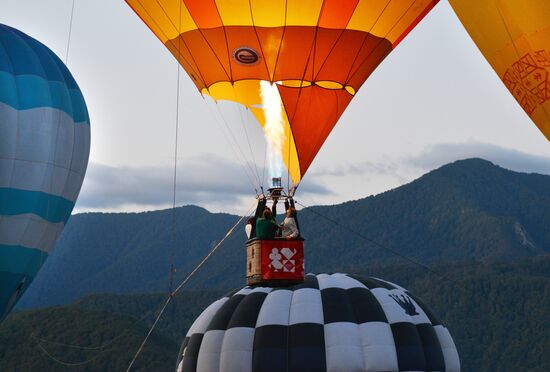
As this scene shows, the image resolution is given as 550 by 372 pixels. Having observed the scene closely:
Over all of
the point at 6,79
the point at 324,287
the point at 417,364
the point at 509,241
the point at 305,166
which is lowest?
the point at 417,364

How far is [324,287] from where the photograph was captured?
64.5ft

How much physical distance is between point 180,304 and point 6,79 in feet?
330

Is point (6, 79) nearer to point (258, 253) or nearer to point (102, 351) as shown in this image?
point (258, 253)

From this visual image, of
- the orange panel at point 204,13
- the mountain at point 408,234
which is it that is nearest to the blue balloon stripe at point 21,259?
the orange panel at point 204,13

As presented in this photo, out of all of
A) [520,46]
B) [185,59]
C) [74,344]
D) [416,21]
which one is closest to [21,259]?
[185,59]

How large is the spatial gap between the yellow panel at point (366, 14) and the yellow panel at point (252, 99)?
7.73ft

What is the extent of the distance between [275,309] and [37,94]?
7576 millimetres

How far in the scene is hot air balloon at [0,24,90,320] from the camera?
21875mm

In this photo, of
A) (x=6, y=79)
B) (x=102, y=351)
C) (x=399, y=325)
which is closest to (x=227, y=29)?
(x=6, y=79)

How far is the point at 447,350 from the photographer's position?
20297 mm

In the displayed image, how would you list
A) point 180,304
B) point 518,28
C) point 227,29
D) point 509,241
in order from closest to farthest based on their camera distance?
point 518,28 → point 227,29 → point 180,304 → point 509,241

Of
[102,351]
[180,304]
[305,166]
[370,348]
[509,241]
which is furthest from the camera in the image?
[509,241]

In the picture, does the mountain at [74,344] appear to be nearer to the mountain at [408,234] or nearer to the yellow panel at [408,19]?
the mountain at [408,234]

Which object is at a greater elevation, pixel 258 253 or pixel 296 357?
pixel 258 253
